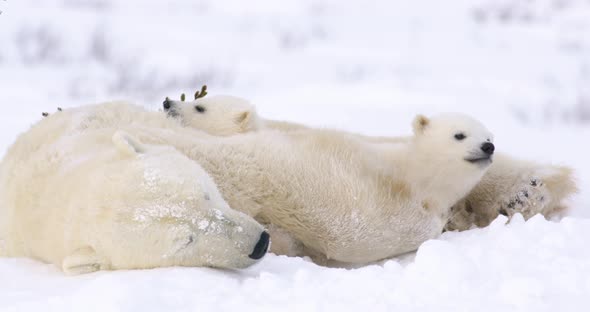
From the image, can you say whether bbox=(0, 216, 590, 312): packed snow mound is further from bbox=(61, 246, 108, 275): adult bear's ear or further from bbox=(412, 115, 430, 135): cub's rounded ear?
bbox=(412, 115, 430, 135): cub's rounded ear

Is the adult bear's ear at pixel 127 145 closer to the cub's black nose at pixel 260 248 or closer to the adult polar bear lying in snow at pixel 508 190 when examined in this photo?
the cub's black nose at pixel 260 248

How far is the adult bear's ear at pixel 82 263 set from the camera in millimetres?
Answer: 2863

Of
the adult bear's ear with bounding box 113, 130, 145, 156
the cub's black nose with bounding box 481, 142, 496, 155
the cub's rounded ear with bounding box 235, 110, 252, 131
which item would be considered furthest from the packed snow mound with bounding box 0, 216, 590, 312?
the cub's rounded ear with bounding box 235, 110, 252, 131

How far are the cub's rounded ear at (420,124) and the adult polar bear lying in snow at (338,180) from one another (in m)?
0.13

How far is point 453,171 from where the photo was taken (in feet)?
12.7

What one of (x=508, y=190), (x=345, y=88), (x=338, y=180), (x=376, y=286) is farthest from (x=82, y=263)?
(x=345, y=88)

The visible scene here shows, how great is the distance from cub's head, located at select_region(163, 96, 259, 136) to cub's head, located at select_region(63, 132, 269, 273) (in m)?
1.63

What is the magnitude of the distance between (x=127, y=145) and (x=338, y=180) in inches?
37.5

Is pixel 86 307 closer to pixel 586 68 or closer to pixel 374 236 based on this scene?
pixel 374 236

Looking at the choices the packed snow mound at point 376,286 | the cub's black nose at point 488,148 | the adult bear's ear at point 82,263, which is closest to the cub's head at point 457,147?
the cub's black nose at point 488,148

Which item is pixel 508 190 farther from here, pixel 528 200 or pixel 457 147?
pixel 457 147

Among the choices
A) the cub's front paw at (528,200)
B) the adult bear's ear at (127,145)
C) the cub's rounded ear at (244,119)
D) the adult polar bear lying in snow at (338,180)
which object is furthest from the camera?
the cub's rounded ear at (244,119)

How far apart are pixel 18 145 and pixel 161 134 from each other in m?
0.75

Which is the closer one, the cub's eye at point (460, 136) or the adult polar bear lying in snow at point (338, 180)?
the adult polar bear lying in snow at point (338, 180)
